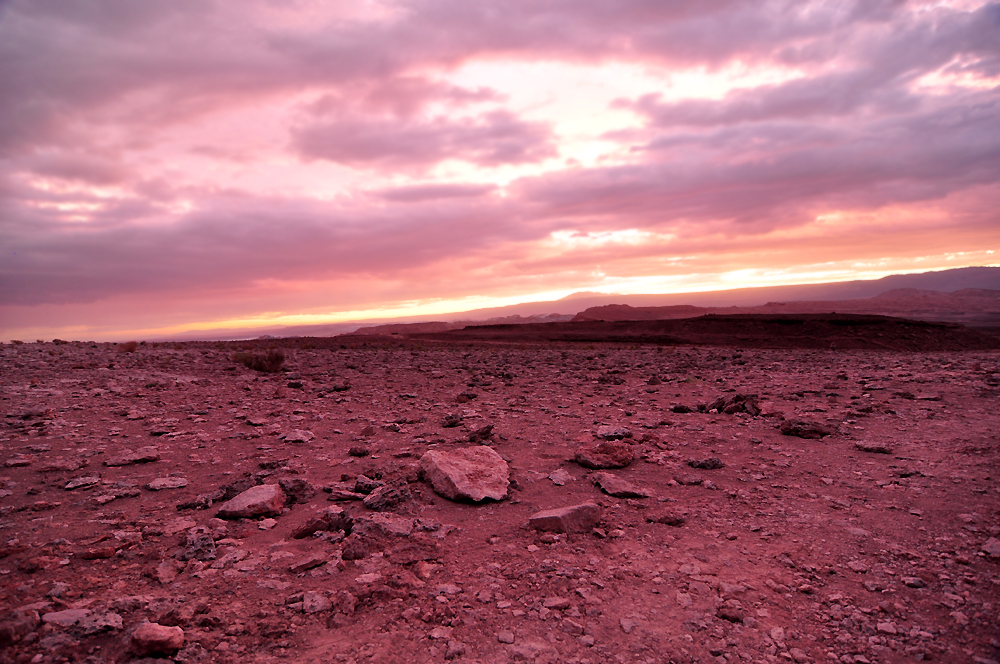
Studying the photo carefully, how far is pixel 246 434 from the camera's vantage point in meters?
7.40

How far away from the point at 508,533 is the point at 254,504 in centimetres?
245

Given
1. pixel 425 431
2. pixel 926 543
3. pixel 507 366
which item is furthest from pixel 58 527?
pixel 507 366

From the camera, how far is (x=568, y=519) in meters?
4.46

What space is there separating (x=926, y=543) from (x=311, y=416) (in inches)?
316

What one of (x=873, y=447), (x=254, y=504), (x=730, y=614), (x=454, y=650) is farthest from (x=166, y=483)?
(x=873, y=447)

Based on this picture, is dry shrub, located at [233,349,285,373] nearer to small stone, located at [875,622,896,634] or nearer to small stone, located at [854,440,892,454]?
small stone, located at [854,440,892,454]

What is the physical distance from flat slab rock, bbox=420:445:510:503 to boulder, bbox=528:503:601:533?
66 cm

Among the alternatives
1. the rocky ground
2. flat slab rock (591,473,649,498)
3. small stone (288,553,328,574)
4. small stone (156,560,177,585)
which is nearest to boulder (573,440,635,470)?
the rocky ground

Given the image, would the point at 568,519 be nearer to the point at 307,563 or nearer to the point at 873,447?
the point at 307,563

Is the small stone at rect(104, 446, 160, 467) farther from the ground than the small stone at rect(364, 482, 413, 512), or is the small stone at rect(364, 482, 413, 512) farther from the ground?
the small stone at rect(104, 446, 160, 467)

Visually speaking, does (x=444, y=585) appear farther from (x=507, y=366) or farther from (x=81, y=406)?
(x=507, y=366)

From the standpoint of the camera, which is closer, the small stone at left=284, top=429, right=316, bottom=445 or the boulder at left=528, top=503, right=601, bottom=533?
the boulder at left=528, top=503, right=601, bottom=533

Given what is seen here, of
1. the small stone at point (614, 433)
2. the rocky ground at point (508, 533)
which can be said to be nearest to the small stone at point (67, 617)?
the rocky ground at point (508, 533)

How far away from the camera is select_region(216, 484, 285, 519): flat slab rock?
187 inches
